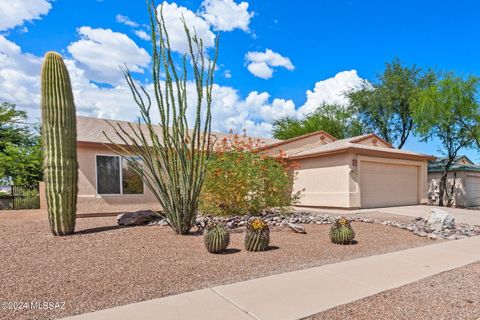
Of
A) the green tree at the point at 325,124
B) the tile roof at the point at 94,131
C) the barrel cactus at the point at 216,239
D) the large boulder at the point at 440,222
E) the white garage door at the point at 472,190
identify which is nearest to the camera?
the barrel cactus at the point at 216,239

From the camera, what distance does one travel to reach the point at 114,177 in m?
13.4

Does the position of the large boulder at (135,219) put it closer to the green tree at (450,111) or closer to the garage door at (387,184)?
the garage door at (387,184)

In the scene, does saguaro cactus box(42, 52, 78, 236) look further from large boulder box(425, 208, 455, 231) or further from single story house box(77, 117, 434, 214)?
large boulder box(425, 208, 455, 231)

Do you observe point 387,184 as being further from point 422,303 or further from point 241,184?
point 422,303

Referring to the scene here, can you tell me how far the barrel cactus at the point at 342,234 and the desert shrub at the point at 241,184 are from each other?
3859 mm

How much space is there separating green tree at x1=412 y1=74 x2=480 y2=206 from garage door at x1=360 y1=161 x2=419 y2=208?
382 centimetres

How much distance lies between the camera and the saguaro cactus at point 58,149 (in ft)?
25.4

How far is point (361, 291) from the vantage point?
4.18 meters

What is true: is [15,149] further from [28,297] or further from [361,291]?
[361,291]

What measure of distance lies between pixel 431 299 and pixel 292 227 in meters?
4.84

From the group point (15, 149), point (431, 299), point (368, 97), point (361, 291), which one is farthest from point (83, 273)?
point (368, 97)

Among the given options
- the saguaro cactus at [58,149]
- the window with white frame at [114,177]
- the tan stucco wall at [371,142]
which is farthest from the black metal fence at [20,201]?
the tan stucco wall at [371,142]

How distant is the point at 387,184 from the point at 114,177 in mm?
13347

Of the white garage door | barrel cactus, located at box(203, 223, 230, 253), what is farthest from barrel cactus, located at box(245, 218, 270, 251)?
the white garage door
